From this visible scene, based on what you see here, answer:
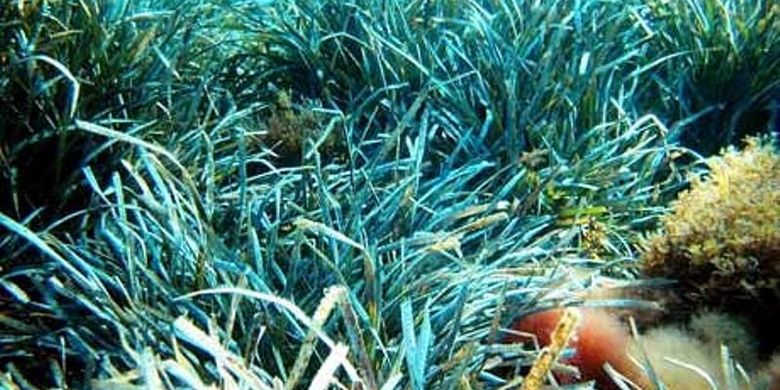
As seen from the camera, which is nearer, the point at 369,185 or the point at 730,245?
the point at 730,245

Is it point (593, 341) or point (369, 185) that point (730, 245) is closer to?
point (593, 341)

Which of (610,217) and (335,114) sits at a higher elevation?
(335,114)

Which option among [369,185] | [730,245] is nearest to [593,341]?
[730,245]

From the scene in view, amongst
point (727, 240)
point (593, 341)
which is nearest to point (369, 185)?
point (593, 341)

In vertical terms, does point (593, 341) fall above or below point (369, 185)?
below

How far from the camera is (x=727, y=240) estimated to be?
2.94m

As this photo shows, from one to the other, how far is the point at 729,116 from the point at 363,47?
5.25 feet

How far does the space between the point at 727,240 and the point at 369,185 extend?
43.5 inches

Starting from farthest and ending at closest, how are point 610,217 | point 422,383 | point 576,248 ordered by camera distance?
point 610,217
point 576,248
point 422,383

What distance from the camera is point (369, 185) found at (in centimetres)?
329

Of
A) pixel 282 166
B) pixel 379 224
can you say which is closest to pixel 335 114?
pixel 282 166

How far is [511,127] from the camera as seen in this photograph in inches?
156

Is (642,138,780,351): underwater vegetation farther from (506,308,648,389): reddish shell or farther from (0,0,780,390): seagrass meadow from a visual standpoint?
(506,308,648,389): reddish shell

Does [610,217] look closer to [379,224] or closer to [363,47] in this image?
[379,224]
